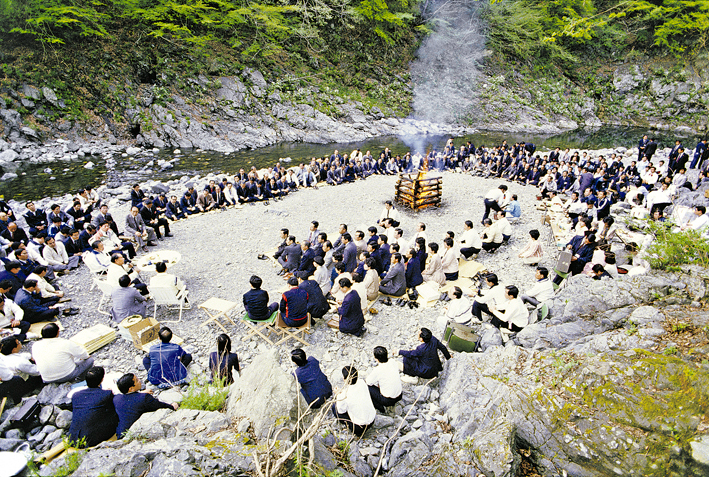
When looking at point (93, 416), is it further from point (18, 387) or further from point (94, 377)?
point (18, 387)

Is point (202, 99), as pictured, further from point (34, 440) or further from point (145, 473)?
point (145, 473)

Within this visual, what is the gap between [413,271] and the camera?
28.6 feet

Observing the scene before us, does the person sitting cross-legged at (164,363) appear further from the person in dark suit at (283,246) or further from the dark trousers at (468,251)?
the dark trousers at (468,251)

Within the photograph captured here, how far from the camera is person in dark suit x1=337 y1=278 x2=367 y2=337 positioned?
6.99m

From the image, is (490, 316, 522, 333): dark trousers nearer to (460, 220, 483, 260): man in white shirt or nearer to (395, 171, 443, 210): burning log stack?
(460, 220, 483, 260): man in white shirt

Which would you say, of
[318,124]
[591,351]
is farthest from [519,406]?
[318,124]

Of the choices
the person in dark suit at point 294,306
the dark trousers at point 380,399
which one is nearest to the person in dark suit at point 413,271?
the person in dark suit at point 294,306

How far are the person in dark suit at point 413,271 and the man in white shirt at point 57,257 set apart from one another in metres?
9.19

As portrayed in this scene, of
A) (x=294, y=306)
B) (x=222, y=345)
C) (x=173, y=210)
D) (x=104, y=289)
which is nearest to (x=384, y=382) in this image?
(x=294, y=306)

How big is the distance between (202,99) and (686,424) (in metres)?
33.5

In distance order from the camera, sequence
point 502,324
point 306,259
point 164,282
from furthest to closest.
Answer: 1. point 306,259
2. point 164,282
3. point 502,324

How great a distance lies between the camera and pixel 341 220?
13312mm

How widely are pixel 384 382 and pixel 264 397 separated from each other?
6.58 ft

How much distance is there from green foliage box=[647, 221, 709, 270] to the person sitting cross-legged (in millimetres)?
8337
